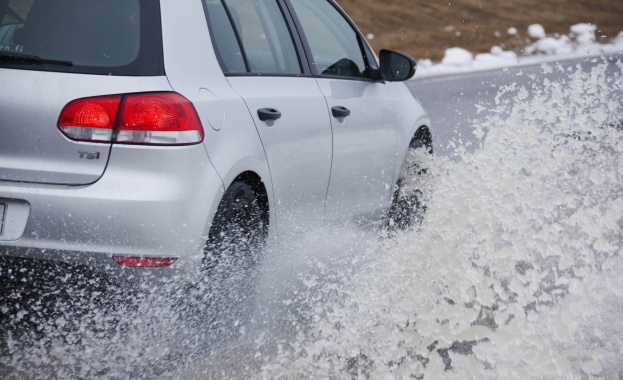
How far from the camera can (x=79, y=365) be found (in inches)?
146

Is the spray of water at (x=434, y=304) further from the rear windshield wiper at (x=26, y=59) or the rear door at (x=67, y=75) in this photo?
the rear windshield wiper at (x=26, y=59)

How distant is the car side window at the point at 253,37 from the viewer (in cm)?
429

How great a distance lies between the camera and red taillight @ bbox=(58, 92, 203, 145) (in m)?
3.63

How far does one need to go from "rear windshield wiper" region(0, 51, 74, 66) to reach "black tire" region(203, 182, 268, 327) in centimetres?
87

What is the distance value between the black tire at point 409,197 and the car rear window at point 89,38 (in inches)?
110

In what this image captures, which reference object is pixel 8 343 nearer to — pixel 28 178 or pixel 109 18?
pixel 28 178

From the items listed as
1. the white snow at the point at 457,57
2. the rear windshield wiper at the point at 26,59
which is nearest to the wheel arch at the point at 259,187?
the rear windshield wiper at the point at 26,59

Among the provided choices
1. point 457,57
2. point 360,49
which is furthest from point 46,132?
point 457,57

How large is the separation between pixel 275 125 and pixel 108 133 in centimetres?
97

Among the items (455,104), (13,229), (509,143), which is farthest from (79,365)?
(455,104)

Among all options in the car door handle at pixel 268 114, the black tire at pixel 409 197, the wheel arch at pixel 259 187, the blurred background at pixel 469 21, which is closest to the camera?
the wheel arch at pixel 259 187

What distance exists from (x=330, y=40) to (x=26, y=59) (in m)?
2.33

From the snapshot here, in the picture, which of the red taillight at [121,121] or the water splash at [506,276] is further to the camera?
the water splash at [506,276]

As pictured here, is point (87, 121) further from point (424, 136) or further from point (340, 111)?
point (424, 136)
